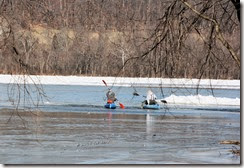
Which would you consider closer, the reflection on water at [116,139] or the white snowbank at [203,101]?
the reflection on water at [116,139]

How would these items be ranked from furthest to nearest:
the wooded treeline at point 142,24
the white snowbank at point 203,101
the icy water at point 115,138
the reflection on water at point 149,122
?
the white snowbank at point 203,101
the reflection on water at point 149,122
the icy water at point 115,138
the wooded treeline at point 142,24

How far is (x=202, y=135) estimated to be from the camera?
16.9 metres

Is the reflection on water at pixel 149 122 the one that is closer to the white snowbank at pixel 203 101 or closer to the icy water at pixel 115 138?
the icy water at pixel 115 138

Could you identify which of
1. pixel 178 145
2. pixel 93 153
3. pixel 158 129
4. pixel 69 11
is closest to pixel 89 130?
pixel 158 129

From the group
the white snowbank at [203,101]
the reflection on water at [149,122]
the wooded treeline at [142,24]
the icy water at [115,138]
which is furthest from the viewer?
the white snowbank at [203,101]

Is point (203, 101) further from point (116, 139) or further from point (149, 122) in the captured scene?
point (116, 139)

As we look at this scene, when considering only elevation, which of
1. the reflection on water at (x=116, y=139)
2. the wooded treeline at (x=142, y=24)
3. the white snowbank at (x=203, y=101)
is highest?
the wooded treeline at (x=142, y=24)

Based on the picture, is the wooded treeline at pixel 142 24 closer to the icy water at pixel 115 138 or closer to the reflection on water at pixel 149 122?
the icy water at pixel 115 138

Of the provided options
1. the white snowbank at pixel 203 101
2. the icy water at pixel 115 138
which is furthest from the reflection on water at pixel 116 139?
the white snowbank at pixel 203 101

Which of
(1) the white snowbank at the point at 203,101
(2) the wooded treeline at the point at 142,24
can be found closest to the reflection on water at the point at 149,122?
(2) the wooded treeline at the point at 142,24

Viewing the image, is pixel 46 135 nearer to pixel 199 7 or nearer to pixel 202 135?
pixel 202 135

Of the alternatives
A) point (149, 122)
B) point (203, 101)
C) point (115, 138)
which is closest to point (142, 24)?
point (115, 138)

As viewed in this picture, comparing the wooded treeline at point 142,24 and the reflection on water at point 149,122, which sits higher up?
the wooded treeline at point 142,24

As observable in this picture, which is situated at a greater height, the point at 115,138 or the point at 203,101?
the point at 203,101
